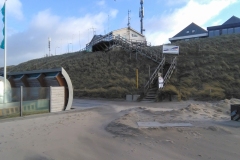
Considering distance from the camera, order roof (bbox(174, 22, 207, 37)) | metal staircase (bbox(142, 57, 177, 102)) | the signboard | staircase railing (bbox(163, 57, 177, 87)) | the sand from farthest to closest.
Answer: roof (bbox(174, 22, 207, 37)) → the signboard → staircase railing (bbox(163, 57, 177, 87)) → metal staircase (bbox(142, 57, 177, 102)) → the sand

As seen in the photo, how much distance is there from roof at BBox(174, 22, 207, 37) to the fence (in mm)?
56375

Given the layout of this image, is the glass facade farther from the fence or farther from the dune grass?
the dune grass

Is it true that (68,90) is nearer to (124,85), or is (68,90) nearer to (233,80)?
(124,85)

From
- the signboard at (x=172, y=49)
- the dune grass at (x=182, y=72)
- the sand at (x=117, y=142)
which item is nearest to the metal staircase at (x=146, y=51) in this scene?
the dune grass at (x=182, y=72)

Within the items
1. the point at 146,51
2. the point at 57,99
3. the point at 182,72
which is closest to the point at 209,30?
the point at 146,51

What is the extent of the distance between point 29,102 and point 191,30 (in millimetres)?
60219

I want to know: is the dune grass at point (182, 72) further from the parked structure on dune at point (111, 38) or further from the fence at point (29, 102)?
the fence at point (29, 102)

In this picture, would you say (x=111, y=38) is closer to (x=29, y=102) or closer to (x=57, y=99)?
(x=57, y=99)

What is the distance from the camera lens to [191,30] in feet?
216

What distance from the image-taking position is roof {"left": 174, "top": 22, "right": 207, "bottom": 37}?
64.4 m

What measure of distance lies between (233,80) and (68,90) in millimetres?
19104

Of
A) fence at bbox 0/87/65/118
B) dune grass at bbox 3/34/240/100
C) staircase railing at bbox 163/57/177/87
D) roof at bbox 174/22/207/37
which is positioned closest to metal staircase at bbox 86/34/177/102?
staircase railing at bbox 163/57/177/87

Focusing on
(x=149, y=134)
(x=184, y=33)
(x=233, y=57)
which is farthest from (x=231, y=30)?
(x=149, y=134)

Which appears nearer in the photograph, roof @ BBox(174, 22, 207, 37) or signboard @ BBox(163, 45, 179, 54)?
signboard @ BBox(163, 45, 179, 54)
